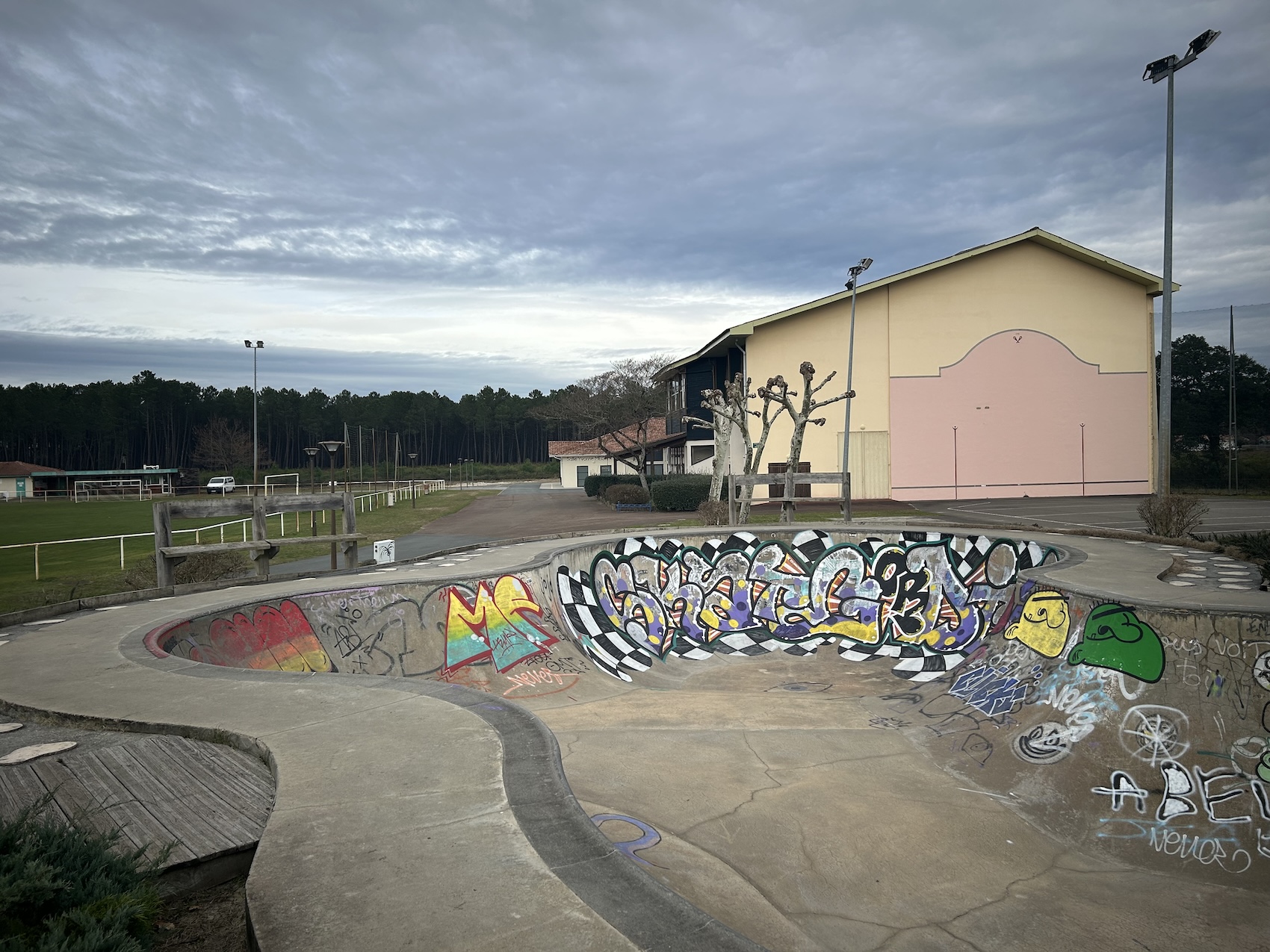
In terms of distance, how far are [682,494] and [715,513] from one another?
30.0 feet

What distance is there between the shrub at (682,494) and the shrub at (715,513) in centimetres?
829

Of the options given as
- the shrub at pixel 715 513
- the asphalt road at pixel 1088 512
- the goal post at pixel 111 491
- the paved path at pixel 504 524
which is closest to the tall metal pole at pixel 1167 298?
the asphalt road at pixel 1088 512

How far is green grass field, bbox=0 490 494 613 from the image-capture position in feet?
50.8

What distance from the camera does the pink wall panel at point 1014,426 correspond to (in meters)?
32.0

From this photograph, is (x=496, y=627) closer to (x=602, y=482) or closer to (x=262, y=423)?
(x=602, y=482)

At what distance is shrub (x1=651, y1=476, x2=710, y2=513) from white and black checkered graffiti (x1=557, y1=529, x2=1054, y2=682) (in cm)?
1585

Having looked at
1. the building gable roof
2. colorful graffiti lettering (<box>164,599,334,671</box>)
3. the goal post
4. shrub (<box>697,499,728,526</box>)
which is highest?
the building gable roof

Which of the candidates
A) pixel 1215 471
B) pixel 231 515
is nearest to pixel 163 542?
pixel 231 515

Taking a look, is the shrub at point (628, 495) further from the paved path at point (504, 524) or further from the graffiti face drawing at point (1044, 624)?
the graffiti face drawing at point (1044, 624)

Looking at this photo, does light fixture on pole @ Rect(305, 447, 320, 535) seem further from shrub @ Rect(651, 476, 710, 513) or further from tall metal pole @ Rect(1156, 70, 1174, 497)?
tall metal pole @ Rect(1156, 70, 1174, 497)

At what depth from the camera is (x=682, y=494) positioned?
31.1 metres

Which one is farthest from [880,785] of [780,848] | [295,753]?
[295,753]

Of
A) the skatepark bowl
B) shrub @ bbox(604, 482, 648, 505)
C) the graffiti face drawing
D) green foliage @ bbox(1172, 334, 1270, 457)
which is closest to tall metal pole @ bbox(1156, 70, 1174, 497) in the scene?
the skatepark bowl

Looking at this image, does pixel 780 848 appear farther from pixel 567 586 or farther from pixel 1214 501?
pixel 1214 501
